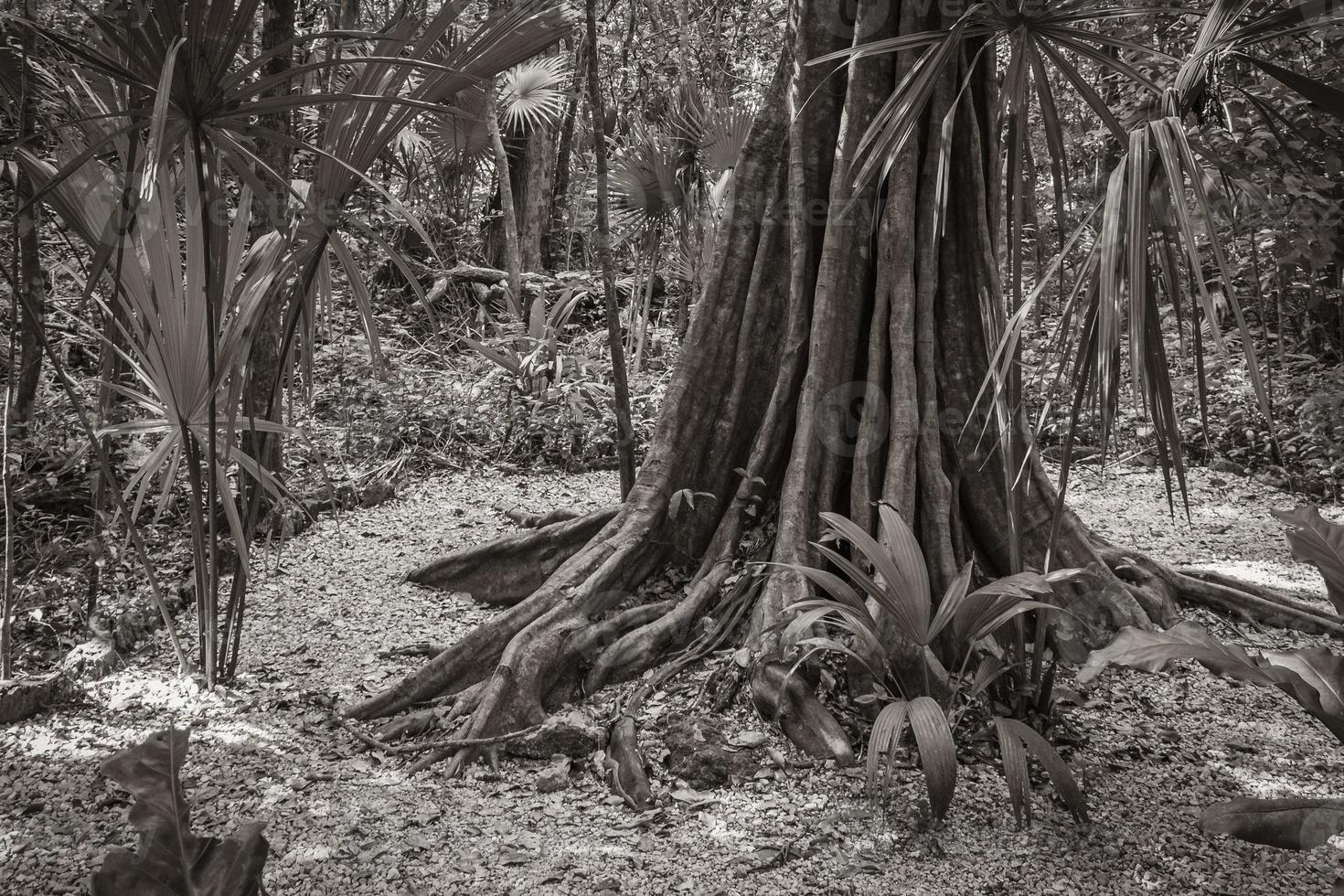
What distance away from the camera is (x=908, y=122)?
2.46 meters

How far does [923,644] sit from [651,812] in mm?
851

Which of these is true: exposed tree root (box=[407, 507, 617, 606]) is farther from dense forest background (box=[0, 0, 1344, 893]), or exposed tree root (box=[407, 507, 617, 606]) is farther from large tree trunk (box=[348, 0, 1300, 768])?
large tree trunk (box=[348, 0, 1300, 768])

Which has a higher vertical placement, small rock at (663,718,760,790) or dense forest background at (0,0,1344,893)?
dense forest background at (0,0,1344,893)

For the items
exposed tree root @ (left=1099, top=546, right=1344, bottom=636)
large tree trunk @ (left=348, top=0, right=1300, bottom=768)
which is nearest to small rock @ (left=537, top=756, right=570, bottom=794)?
large tree trunk @ (left=348, top=0, right=1300, bottom=768)

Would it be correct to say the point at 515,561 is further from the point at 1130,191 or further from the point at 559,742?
the point at 1130,191

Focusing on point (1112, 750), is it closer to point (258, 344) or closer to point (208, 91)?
point (208, 91)

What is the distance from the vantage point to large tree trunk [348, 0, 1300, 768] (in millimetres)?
3059

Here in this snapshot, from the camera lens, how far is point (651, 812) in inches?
94.7

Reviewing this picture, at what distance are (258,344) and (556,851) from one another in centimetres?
294

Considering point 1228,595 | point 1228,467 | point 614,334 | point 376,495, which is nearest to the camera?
point 1228,595

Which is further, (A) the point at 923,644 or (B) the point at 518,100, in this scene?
(B) the point at 518,100

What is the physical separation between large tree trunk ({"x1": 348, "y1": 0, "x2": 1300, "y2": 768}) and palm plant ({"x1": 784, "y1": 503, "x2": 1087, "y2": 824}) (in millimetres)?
349

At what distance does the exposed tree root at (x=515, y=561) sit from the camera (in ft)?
12.6

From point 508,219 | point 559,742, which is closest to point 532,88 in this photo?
point 508,219
